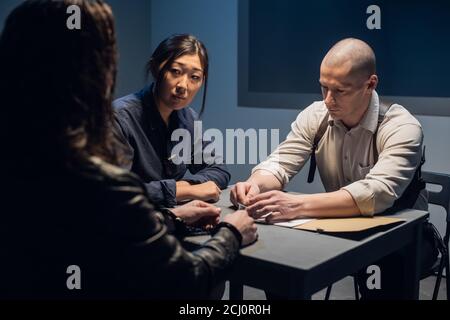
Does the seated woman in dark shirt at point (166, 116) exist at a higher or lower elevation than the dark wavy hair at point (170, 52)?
lower

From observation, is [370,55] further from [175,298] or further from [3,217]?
[3,217]

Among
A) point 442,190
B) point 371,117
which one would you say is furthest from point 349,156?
point 442,190

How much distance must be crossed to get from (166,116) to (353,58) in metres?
0.79

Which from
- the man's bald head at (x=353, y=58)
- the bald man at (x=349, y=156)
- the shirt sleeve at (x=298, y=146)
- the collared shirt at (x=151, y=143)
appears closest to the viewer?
the bald man at (x=349, y=156)

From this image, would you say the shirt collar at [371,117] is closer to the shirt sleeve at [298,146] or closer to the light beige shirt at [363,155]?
the light beige shirt at [363,155]

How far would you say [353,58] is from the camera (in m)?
1.97

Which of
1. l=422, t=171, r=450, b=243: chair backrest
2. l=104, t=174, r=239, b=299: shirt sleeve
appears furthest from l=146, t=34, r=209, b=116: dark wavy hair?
l=104, t=174, r=239, b=299: shirt sleeve

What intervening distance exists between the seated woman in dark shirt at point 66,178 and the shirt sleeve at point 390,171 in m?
→ 0.85

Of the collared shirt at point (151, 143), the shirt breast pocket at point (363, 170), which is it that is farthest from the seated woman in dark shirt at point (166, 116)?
the shirt breast pocket at point (363, 170)

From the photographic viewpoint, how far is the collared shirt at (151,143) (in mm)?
2088

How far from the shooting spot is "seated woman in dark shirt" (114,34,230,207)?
2100 millimetres

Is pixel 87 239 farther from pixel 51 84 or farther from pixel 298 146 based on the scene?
pixel 298 146

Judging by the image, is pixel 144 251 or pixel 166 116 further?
pixel 166 116

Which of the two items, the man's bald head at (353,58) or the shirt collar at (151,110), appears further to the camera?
the shirt collar at (151,110)
